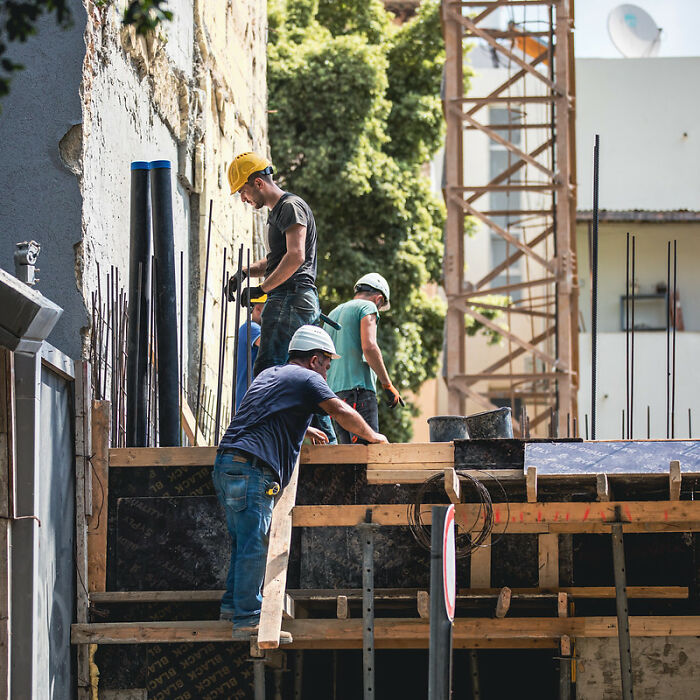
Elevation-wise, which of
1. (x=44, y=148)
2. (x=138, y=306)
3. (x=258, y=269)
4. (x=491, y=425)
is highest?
(x=44, y=148)

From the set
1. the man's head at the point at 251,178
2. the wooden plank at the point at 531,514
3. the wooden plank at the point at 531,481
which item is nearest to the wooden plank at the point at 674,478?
the wooden plank at the point at 531,514

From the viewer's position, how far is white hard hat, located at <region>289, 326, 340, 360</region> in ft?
26.3

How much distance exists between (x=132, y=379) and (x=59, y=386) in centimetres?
111

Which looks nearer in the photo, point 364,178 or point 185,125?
point 185,125

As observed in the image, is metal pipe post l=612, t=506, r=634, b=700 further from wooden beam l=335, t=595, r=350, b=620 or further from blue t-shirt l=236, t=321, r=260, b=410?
blue t-shirt l=236, t=321, r=260, b=410

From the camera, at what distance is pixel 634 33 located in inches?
1312

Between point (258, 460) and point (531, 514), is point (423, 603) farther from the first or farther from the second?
point (258, 460)

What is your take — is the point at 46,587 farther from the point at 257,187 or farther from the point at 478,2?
the point at 478,2

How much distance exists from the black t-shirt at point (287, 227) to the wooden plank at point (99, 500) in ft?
4.90

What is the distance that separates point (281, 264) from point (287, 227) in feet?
0.82

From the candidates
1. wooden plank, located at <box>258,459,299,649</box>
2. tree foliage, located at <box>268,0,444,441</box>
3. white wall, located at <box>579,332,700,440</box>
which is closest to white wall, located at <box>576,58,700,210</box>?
white wall, located at <box>579,332,700,440</box>

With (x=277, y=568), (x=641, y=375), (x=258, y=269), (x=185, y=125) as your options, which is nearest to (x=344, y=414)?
(x=277, y=568)

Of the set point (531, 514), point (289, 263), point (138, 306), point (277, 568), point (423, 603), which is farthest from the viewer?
point (138, 306)

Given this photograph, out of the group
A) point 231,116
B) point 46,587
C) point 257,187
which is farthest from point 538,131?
point 46,587
